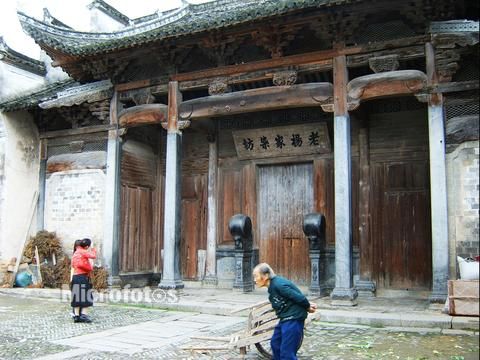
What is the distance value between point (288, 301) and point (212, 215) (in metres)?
7.09

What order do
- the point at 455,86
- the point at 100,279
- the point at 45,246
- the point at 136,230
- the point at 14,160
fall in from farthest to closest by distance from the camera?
the point at 14,160 < the point at 136,230 < the point at 45,246 < the point at 100,279 < the point at 455,86

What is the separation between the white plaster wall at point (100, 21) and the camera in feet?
48.2

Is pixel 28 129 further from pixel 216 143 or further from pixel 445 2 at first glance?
pixel 445 2

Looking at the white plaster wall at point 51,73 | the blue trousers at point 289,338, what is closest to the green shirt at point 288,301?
the blue trousers at point 289,338

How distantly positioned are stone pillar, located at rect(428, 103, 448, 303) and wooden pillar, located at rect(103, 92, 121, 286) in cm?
600

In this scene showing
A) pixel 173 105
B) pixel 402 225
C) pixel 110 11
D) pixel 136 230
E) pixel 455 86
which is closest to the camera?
pixel 455 86

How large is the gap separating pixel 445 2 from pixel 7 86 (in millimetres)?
9748

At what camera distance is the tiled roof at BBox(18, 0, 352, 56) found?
8.45m

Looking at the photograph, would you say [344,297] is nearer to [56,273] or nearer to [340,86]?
[340,86]

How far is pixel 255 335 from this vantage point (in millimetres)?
5203

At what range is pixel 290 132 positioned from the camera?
35.8 feet

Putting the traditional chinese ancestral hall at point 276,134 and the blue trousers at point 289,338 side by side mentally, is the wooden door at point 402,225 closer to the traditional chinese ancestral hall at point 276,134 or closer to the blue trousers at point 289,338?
the traditional chinese ancestral hall at point 276,134

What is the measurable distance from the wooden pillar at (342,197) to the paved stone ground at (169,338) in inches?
38.8

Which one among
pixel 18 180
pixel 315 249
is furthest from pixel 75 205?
pixel 315 249
